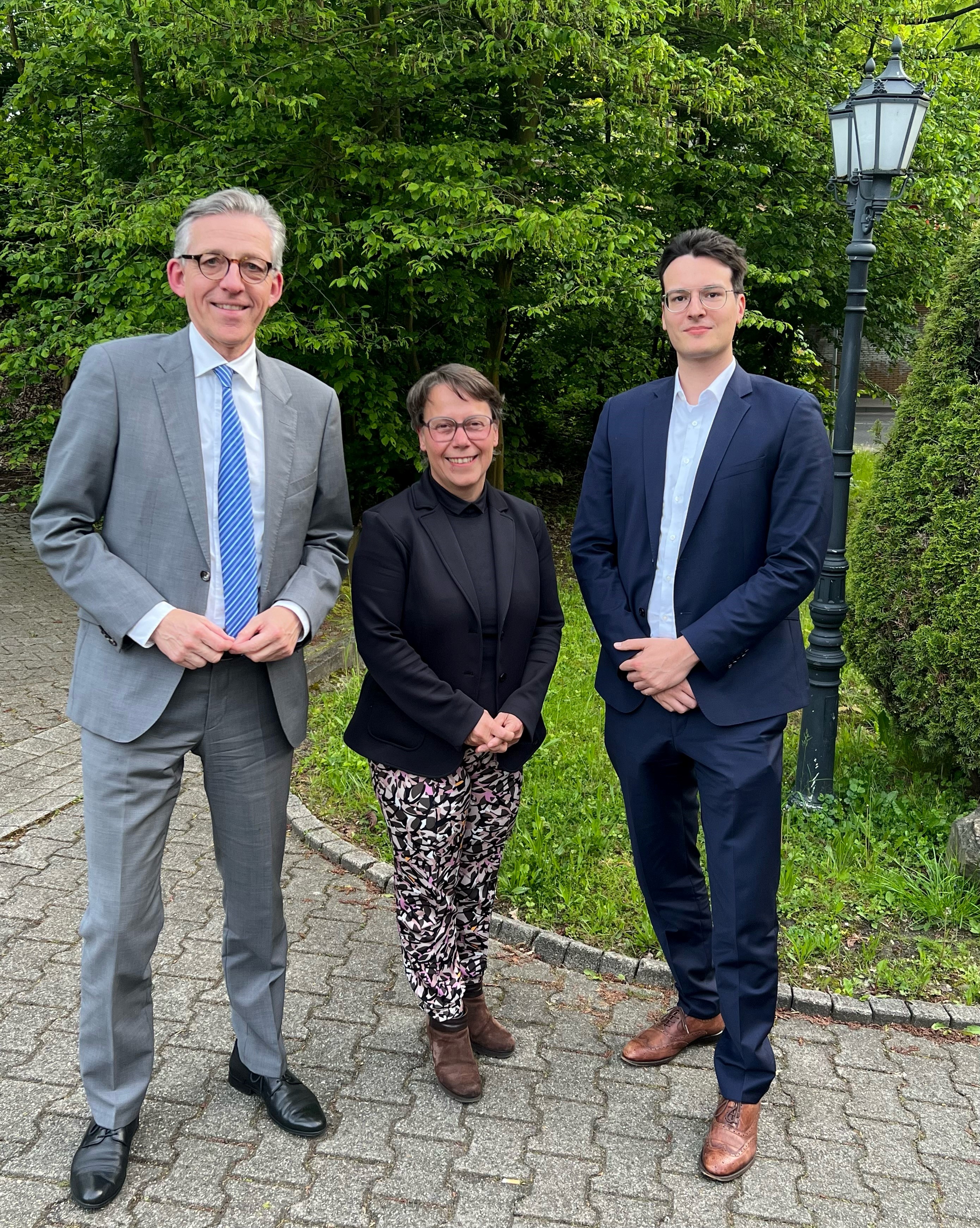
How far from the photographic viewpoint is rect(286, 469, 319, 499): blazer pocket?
293 centimetres

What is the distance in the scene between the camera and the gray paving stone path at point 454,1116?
Answer: 2.86 meters

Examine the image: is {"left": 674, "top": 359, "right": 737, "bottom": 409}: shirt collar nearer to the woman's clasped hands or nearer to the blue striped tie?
the woman's clasped hands

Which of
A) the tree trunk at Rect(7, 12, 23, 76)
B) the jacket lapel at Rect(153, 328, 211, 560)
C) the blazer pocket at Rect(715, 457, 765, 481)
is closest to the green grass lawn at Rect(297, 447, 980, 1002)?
the blazer pocket at Rect(715, 457, 765, 481)

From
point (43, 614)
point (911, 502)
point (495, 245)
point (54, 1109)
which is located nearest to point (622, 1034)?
point (54, 1109)

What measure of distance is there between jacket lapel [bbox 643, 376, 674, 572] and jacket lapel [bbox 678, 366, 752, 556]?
10cm

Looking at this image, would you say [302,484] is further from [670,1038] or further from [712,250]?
[670,1038]

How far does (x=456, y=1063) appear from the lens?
3338mm

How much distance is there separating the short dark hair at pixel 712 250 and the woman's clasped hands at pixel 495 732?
1.30 meters

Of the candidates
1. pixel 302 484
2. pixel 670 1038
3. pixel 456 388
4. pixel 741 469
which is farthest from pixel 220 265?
pixel 670 1038

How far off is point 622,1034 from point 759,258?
10.1m

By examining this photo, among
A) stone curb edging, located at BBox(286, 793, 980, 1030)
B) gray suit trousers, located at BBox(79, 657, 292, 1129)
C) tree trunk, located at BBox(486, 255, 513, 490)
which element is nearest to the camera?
gray suit trousers, located at BBox(79, 657, 292, 1129)

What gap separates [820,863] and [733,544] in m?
2.17

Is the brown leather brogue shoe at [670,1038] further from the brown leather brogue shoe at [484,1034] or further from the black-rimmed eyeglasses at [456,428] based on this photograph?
the black-rimmed eyeglasses at [456,428]

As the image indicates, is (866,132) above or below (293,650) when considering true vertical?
above
